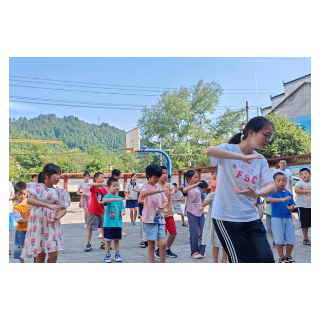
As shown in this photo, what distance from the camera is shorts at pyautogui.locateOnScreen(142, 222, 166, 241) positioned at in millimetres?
4480

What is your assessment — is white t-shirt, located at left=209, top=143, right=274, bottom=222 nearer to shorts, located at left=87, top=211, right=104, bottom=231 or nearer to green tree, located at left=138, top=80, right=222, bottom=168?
shorts, located at left=87, top=211, right=104, bottom=231

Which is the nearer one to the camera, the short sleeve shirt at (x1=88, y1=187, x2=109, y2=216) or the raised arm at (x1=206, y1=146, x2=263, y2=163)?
the raised arm at (x1=206, y1=146, x2=263, y2=163)

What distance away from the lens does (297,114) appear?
29.4 m

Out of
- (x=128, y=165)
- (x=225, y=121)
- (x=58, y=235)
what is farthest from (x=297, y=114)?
(x=128, y=165)

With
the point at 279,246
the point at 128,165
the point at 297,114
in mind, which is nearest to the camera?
the point at 279,246

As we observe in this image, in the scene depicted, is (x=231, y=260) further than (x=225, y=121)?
No

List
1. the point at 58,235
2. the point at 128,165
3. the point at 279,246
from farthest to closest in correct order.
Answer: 1. the point at 128,165
2. the point at 279,246
3. the point at 58,235

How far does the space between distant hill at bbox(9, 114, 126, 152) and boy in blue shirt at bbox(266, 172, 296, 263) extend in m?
132

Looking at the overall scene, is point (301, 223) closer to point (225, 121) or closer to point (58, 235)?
point (58, 235)

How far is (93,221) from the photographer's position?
6.50m

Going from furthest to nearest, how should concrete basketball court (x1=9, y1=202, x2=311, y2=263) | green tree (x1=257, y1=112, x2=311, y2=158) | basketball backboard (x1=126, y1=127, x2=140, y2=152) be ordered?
basketball backboard (x1=126, y1=127, x2=140, y2=152) → green tree (x1=257, y1=112, x2=311, y2=158) → concrete basketball court (x1=9, y1=202, x2=311, y2=263)

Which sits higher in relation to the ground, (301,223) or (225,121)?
(225,121)

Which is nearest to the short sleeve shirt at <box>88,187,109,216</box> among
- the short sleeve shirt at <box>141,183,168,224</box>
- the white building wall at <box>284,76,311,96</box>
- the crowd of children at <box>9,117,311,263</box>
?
the crowd of children at <box>9,117,311,263</box>

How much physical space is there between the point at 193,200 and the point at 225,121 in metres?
34.5
